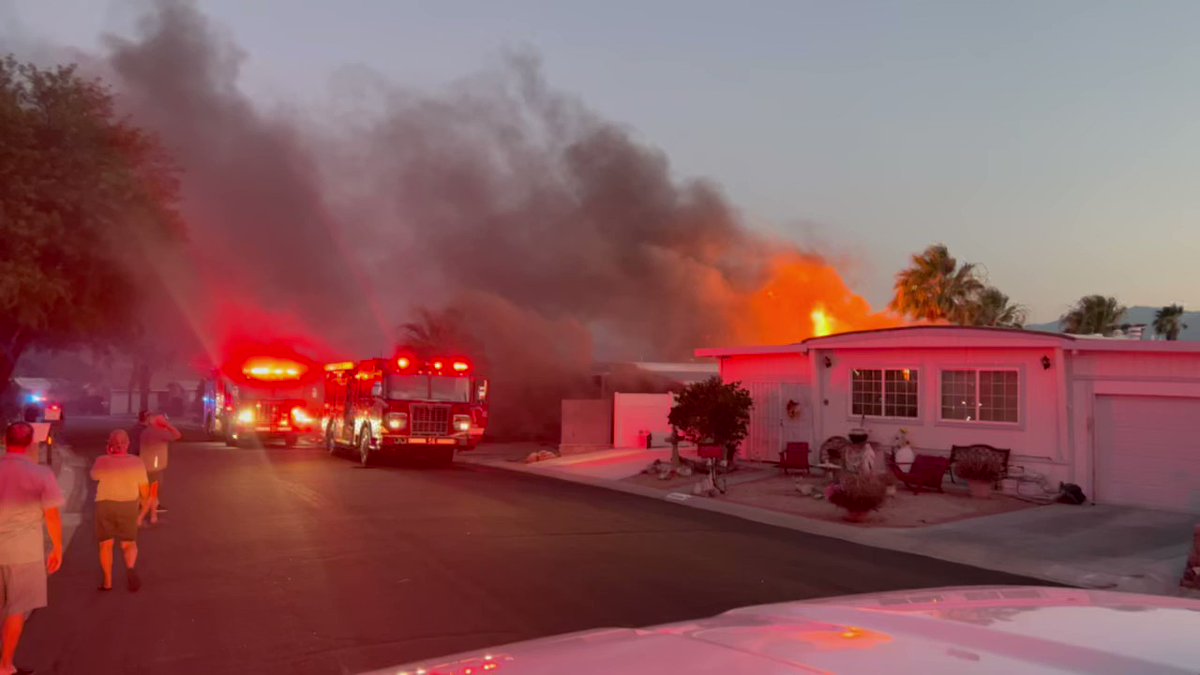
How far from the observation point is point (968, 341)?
17.7m

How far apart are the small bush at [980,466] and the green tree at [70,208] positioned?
2575 cm

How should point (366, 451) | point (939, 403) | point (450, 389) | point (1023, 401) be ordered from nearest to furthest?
point (1023, 401) → point (939, 403) → point (366, 451) → point (450, 389)

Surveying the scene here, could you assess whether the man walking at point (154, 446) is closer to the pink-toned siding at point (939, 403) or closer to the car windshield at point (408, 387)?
the car windshield at point (408, 387)

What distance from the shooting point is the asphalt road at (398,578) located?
6438 mm

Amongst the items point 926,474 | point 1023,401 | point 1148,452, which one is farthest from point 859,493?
point 1148,452

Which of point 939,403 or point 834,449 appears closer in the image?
point 939,403

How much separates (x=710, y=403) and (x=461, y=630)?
13.2 metres

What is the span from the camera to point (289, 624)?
22.9ft

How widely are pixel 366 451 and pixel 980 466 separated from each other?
1451cm

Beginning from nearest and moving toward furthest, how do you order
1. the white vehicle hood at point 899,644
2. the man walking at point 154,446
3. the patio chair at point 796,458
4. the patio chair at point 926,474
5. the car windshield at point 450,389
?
1. the white vehicle hood at point 899,644
2. the man walking at point 154,446
3. the patio chair at point 926,474
4. the patio chair at point 796,458
5. the car windshield at point 450,389

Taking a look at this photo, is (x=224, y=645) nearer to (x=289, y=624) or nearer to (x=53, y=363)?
(x=289, y=624)

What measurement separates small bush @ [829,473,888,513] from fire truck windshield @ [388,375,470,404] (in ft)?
39.7

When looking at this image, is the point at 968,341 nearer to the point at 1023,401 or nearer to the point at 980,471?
the point at 1023,401

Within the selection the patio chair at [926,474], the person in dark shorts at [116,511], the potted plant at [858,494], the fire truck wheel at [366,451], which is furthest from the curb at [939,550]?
the person in dark shorts at [116,511]
